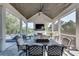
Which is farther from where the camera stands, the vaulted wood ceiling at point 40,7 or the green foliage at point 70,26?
the green foliage at point 70,26

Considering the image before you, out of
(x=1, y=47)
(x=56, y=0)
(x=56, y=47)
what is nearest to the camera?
(x=56, y=0)

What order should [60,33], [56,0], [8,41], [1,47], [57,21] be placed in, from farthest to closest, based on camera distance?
[57,21], [60,33], [8,41], [1,47], [56,0]

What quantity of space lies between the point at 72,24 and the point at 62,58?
7991 mm

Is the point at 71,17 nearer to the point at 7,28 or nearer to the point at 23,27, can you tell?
the point at 7,28

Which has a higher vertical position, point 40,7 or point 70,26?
point 40,7

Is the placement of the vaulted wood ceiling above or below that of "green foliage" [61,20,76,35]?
above

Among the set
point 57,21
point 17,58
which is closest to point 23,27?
point 57,21

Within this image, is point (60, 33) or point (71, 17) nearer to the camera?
point (71, 17)

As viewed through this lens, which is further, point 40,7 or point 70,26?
point 70,26

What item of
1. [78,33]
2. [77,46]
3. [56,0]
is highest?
[56,0]

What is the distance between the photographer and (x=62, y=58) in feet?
8.48

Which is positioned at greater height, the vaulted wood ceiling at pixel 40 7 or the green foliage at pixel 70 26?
the vaulted wood ceiling at pixel 40 7

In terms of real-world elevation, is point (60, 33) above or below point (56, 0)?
below

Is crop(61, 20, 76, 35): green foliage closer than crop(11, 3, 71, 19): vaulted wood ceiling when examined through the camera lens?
No
